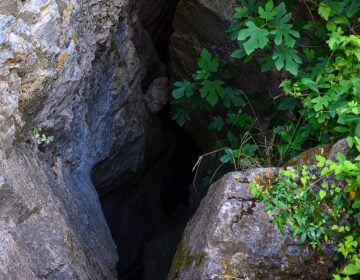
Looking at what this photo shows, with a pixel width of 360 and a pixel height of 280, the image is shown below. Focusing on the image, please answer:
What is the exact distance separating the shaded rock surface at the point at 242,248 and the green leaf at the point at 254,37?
0.71m

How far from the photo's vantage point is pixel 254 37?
3004mm

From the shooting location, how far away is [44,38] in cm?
302

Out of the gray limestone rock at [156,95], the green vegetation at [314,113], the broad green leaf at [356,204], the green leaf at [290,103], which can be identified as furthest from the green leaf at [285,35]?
the gray limestone rock at [156,95]

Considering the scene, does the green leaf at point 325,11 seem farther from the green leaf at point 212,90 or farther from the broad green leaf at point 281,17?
the green leaf at point 212,90

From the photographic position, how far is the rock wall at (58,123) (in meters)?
2.73

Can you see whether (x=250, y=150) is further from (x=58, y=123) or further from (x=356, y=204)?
(x=58, y=123)

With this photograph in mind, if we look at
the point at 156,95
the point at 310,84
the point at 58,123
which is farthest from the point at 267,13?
the point at 156,95

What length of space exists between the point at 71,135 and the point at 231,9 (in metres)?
1.79

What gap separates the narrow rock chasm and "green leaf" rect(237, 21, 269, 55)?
225cm

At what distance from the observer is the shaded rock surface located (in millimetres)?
2580

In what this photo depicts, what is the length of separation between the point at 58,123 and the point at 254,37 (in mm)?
1426

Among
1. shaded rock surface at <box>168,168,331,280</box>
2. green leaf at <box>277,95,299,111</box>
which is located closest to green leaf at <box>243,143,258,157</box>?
green leaf at <box>277,95,299,111</box>

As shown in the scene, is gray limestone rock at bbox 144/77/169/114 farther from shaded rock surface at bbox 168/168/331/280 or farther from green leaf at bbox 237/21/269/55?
shaded rock surface at bbox 168/168/331/280

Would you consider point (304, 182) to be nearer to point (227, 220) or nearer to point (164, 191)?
point (227, 220)
